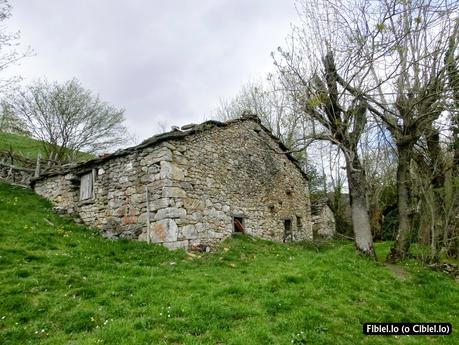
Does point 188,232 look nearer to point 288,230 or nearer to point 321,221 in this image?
point 288,230

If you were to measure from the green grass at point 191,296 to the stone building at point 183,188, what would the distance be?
3.10 ft

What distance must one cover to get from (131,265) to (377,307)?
18.1 feet

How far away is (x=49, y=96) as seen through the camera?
68.0 feet

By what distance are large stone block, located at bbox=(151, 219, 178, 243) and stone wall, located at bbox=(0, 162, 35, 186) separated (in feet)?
30.1

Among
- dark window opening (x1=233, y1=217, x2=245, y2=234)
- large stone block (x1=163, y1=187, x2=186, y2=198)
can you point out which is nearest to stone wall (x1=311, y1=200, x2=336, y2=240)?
dark window opening (x1=233, y1=217, x2=245, y2=234)

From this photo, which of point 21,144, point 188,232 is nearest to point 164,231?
point 188,232

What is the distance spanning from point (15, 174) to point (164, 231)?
10762 mm

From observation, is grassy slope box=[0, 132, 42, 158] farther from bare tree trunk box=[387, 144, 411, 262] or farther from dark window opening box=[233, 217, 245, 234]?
bare tree trunk box=[387, 144, 411, 262]

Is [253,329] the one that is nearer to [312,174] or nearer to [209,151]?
[209,151]

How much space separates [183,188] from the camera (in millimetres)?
10375

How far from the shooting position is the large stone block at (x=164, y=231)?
9695 mm

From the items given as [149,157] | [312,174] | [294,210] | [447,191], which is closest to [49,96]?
[149,157]

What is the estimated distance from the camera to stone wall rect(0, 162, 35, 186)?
1594 cm

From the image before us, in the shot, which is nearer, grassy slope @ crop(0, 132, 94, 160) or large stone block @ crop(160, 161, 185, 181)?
large stone block @ crop(160, 161, 185, 181)
